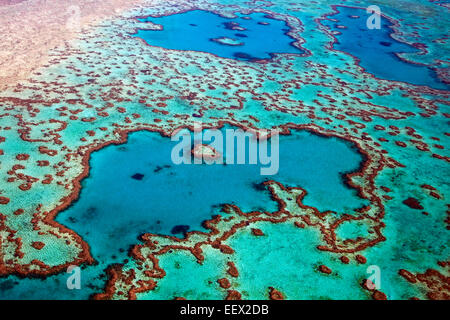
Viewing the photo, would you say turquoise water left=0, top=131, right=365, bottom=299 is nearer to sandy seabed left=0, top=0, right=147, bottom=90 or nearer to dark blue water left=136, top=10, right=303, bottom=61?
sandy seabed left=0, top=0, right=147, bottom=90

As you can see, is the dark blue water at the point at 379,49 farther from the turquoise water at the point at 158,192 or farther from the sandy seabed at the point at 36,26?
the sandy seabed at the point at 36,26

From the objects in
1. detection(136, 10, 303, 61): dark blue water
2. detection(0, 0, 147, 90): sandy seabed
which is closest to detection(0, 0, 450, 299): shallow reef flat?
detection(0, 0, 147, 90): sandy seabed

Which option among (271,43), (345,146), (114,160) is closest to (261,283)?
(114,160)

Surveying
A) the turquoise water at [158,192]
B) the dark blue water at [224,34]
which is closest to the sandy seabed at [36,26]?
the dark blue water at [224,34]

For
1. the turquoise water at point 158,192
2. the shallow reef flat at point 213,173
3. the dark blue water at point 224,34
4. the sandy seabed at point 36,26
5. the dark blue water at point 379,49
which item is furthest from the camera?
the dark blue water at point 224,34

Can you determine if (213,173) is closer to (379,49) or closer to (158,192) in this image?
(158,192)

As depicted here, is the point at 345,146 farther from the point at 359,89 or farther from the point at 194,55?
the point at 194,55
